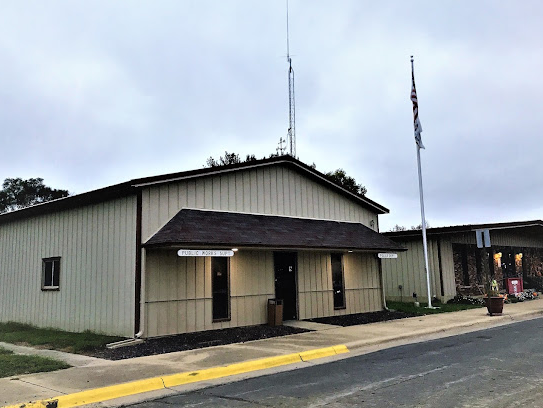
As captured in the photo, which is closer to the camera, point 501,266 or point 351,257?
point 351,257

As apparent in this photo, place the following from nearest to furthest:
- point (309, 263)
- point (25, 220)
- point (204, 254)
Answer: point (204, 254), point (309, 263), point (25, 220)

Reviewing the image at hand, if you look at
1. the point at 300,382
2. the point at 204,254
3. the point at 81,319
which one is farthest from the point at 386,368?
the point at 81,319

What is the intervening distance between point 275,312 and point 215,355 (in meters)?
Answer: 4.92

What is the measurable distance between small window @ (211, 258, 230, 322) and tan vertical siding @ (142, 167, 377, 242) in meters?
1.73

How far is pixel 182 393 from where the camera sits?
755 centimetres

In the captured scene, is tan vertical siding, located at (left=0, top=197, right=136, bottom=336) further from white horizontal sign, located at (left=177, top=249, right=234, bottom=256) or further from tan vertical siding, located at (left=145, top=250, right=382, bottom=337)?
white horizontal sign, located at (left=177, top=249, right=234, bottom=256)

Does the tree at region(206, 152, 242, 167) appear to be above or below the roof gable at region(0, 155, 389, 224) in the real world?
above

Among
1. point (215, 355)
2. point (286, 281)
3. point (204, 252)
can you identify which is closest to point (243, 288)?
point (286, 281)

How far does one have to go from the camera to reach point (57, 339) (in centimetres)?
1277

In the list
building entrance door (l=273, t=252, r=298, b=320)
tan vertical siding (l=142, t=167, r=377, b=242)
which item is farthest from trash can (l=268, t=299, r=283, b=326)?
tan vertical siding (l=142, t=167, r=377, b=242)

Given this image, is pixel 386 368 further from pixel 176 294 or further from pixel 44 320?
pixel 44 320

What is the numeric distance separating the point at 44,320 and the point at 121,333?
4700 millimetres

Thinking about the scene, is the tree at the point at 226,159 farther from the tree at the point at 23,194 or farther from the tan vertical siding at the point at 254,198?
the tan vertical siding at the point at 254,198

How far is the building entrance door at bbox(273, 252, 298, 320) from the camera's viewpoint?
15.9 m
